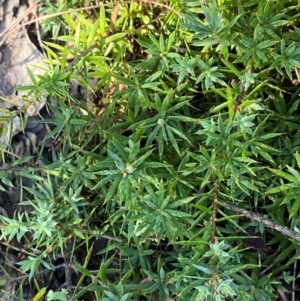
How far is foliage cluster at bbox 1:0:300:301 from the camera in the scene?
177cm

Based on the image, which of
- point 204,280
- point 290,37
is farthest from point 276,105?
point 204,280

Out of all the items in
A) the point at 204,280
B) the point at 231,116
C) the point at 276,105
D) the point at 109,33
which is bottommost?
the point at 204,280

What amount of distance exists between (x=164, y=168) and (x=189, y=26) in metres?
0.59

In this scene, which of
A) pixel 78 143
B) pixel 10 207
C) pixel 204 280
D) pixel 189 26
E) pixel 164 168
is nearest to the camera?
pixel 204 280

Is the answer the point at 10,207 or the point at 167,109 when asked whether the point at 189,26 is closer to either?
the point at 167,109

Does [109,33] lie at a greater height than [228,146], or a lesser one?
greater

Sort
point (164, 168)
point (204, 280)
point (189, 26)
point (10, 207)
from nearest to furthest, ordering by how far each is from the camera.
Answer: point (204, 280) < point (189, 26) < point (164, 168) < point (10, 207)

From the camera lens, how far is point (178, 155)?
80.3 inches

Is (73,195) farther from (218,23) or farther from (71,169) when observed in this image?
(218,23)

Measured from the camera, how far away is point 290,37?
6.16 ft

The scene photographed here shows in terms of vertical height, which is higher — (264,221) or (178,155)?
(178,155)

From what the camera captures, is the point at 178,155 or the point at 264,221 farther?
the point at 178,155

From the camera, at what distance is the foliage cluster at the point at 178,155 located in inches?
69.7

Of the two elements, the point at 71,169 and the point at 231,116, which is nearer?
the point at 231,116
